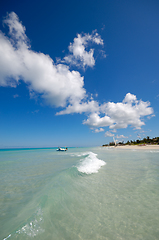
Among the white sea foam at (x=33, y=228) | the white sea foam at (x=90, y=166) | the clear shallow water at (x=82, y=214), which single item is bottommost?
the white sea foam at (x=90, y=166)

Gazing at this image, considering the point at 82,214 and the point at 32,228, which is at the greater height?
the point at 32,228

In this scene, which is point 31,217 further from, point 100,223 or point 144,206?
point 144,206

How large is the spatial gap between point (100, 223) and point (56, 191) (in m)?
3.56

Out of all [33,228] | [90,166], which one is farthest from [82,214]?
[90,166]

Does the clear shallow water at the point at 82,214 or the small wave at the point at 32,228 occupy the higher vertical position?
the small wave at the point at 32,228

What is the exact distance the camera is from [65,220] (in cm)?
418

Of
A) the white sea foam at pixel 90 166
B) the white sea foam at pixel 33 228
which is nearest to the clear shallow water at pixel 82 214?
the white sea foam at pixel 33 228

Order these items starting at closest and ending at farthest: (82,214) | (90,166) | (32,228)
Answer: (32,228)
(82,214)
(90,166)

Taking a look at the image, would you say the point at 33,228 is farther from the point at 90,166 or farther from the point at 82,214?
the point at 90,166

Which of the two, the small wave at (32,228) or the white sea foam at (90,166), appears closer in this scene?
the small wave at (32,228)

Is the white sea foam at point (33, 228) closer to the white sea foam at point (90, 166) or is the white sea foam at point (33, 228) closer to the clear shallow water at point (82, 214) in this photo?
the clear shallow water at point (82, 214)

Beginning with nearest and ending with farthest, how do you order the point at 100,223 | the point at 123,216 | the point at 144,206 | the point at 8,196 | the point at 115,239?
the point at 115,239, the point at 100,223, the point at 123,216, the point at 144,206, the point at 8,196

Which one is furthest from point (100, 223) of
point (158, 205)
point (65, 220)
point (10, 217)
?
point (10, 217)

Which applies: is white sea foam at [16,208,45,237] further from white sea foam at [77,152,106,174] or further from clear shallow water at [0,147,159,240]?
white sea foam at [77,152,106,174]
